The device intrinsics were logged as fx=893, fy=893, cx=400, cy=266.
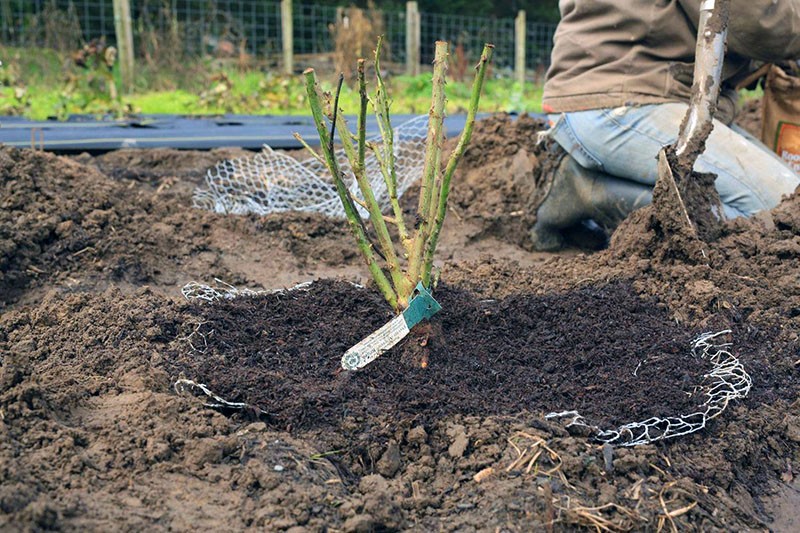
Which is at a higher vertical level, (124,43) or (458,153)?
(124,43)

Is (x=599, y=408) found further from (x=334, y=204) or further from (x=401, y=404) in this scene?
(x=334, y=204)

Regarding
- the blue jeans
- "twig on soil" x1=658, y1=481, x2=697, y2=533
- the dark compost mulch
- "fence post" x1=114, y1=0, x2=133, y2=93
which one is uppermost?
"fence post" x1=114, y1=0, x2=133, y2=93

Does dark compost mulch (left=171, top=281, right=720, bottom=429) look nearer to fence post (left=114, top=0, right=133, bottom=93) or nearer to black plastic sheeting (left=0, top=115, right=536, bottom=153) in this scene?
black plastic sheeting (left=0, top=115, right=536, bottom=153)

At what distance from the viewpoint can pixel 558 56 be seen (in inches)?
174

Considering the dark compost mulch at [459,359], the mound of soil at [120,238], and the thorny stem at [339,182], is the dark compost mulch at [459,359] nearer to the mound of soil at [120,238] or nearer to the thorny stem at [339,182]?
the thorny stem at [339,182]

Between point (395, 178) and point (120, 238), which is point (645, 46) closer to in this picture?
point (395, 178)

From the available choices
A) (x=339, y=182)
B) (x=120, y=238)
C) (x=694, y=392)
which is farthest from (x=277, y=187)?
(x=694, y=392)

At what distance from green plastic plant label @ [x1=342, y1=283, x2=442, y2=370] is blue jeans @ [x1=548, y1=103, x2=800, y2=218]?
1.96 meters

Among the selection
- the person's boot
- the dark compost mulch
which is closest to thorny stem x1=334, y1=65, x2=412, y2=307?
the dark compost mulch

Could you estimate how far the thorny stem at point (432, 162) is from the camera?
251cm

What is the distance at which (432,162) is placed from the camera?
260 centimetres

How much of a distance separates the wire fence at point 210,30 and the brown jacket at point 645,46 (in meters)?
8.91

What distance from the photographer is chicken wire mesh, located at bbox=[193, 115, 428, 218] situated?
4953 mm

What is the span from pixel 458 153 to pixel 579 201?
2183mm
